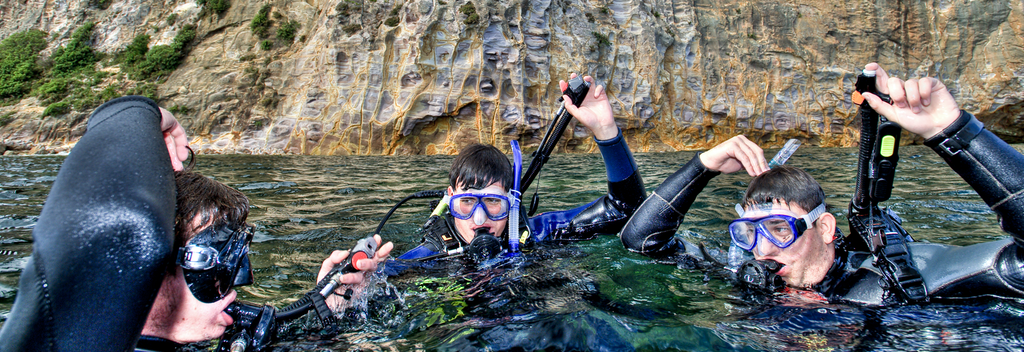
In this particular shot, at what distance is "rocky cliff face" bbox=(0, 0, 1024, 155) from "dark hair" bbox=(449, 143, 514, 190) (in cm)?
1358

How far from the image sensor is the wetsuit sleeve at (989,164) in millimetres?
1688

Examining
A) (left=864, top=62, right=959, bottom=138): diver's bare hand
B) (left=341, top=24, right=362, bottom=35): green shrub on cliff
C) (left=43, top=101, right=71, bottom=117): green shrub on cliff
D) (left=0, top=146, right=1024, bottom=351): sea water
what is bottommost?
(left=43, top=101, right=71, bottom=117): green shrub on cliff

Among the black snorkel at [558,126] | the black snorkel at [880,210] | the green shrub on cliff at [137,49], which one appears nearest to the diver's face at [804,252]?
the black snorkel at [880,210]

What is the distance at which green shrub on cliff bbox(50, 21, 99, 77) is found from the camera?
19891 millimetres

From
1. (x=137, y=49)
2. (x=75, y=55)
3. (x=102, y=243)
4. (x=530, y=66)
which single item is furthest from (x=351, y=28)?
(x=102, y=243)

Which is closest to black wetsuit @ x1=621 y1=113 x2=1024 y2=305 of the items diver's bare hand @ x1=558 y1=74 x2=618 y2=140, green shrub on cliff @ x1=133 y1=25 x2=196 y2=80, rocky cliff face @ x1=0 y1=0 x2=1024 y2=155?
diver's bare hand @ x1=558 y1=74 x2=618 y2=140

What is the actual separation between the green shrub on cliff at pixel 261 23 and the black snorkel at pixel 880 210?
20.5 metres

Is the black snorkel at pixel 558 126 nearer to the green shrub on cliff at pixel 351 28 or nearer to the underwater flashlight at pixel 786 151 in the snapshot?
the underwater flashlight at pixel 786 151

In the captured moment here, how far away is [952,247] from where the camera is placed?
2197 mm

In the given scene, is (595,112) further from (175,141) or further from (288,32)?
(288,32)

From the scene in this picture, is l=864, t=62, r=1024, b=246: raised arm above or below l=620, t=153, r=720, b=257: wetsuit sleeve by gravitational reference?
above

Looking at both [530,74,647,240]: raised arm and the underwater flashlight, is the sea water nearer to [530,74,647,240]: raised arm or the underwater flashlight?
[530,74,647,240]: raised arm

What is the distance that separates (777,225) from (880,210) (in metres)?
0.49

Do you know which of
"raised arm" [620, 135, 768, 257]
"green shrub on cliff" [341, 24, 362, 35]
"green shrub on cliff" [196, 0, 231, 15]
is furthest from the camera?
"green shrub on cliff" [196, 0, 231, 15]
